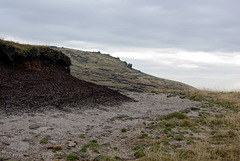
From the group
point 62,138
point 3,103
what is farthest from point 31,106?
point 62,138

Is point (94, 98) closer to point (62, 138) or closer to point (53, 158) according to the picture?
point (62, 138)

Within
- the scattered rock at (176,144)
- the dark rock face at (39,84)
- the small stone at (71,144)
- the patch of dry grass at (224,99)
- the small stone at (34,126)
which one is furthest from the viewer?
the patch of dry grass at (224,99)

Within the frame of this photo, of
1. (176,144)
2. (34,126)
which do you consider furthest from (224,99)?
(34,126)

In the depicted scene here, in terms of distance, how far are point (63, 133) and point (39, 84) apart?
10.9 metres

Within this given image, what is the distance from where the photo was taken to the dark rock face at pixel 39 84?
1648cm

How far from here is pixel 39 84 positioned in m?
20.2

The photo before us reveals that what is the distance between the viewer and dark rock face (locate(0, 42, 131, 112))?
54.1 feet

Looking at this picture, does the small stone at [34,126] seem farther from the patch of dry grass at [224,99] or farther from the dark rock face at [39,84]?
the patch of dry grass at [224,99]

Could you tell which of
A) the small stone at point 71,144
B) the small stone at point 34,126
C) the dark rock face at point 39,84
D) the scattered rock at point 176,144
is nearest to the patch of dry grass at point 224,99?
the dark rock face at point 39,84

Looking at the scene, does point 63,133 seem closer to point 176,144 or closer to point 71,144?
point 71,144

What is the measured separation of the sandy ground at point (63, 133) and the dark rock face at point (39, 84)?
2.16 meters

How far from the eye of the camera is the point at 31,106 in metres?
15.8

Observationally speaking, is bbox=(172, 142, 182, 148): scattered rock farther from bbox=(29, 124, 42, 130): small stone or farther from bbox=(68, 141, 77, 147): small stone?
bbox=(29, 124, 42, 130): small stone

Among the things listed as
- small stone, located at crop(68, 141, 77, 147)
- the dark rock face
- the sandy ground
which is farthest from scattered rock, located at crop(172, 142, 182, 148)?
the dark rock face
